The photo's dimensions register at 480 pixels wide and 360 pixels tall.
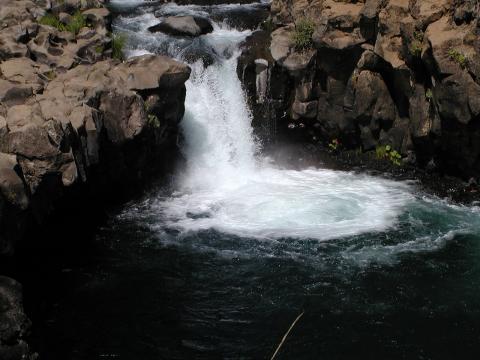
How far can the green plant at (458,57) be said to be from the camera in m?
15.6

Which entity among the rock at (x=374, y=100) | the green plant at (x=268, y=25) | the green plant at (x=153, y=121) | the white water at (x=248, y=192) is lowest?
the white water at (x=248, y=192)

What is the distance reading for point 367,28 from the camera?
1811cm

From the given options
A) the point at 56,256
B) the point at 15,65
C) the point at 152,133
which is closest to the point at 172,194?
the point at 152,133

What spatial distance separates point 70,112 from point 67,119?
47 cm

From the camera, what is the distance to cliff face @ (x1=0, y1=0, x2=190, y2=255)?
13102mm

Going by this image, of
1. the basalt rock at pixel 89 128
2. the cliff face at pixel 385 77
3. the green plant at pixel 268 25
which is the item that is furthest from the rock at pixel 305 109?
the basalt rock at pixel 89 128

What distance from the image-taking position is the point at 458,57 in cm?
1558

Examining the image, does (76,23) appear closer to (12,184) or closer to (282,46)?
(282,46)

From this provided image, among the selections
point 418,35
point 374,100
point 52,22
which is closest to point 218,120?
point 374,100

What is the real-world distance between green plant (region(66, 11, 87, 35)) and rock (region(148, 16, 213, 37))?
288 centimetres

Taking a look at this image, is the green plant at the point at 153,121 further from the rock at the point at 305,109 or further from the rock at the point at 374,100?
the rock at the point at 374,100

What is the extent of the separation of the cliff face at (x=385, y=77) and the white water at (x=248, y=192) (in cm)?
127

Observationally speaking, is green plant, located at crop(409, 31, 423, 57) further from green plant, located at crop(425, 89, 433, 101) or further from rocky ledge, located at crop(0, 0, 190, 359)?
rocky ledge, located at crop(0, 0, 190, 359)

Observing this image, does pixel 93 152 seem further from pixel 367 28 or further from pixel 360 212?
pixel 367 28
